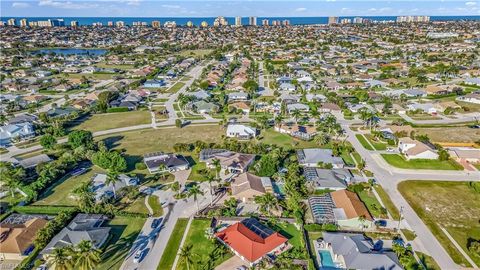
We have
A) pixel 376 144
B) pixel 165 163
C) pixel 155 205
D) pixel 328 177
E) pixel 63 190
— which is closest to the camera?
pixel 155 205

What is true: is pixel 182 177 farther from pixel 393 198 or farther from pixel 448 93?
pixel 448 93

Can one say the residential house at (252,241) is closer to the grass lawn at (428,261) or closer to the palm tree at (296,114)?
the grass lawn at (428,261)

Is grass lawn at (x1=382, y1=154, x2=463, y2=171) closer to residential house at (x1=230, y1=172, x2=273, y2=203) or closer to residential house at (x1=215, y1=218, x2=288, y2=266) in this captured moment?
residential house at (x1=230, y1=172, x2=273, y2=203)

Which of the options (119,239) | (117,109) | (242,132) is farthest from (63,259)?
(117,109)

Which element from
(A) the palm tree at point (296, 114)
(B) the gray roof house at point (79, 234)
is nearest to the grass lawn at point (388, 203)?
(A) the palm tree at point (296, 114)

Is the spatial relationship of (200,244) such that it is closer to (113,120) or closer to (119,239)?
(119,239)

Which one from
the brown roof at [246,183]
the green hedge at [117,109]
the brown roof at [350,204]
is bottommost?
the brown roof at [350,204]
